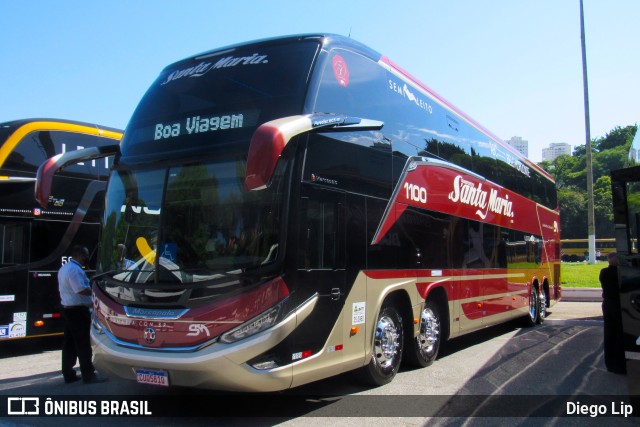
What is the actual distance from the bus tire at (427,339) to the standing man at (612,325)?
243 centimetres

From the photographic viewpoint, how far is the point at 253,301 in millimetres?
5078

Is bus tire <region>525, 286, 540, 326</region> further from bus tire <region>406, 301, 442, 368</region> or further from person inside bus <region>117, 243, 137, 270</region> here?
person inside bus <region>117, 243, 137, 270</region>

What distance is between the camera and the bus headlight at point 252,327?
16.5ft

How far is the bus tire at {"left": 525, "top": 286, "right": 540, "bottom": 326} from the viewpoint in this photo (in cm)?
1357

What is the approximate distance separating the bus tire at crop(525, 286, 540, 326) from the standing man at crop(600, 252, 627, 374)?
5.31 meters

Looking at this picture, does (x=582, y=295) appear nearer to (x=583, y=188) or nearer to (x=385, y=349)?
(x=385, y=349)

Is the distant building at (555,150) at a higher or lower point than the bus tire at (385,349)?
higher

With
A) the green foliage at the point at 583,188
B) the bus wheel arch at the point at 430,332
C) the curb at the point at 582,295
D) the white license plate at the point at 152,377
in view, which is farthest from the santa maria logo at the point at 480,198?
the green foliage at the point at 583,188

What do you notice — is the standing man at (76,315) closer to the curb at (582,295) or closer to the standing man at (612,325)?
the standing man at (612,325)

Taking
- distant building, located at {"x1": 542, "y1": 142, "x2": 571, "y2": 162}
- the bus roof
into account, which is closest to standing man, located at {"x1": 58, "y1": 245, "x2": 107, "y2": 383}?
the bus roof

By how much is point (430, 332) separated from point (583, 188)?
103 meters

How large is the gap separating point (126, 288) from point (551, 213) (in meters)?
14.3

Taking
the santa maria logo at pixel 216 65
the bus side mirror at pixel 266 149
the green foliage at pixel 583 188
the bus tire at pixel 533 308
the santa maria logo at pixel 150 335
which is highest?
the green foliage at pixel 583 188

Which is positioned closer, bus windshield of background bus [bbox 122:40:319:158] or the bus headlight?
the bus headlight
